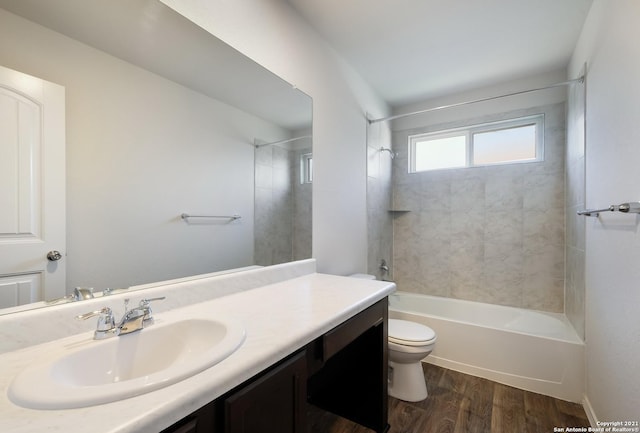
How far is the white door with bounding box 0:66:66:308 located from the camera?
74cm

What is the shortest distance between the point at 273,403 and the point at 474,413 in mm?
1532

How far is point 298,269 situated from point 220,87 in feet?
3.49

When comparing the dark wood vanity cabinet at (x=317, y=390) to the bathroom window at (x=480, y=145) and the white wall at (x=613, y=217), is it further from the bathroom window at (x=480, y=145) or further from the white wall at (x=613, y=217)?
the bathroom window at (x=480, y=145)

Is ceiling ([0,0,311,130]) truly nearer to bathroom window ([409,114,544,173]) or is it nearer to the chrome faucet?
the chrome faucet

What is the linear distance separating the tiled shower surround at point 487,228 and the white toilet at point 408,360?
1.24m

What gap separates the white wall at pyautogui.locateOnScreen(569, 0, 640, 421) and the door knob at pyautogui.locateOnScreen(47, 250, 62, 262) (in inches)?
78.4

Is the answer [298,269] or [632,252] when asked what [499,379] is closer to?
[632,252]

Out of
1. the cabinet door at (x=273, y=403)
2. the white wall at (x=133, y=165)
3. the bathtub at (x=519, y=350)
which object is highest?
the white wall at (x=133, y=165)

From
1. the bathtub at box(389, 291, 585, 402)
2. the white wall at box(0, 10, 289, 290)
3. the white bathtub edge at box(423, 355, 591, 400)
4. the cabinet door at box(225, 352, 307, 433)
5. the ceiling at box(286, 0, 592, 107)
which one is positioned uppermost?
the ceiling at box(286, 0, 592, 107)

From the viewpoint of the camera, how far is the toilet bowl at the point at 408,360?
5.73ft

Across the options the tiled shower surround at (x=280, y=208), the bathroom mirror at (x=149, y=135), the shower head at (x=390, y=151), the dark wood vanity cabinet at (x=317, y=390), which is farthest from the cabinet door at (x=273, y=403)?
the shower head at (x=390, y=151)

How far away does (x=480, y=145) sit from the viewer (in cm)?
283

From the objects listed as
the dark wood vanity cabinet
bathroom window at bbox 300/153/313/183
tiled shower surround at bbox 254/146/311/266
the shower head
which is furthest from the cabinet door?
the shower head

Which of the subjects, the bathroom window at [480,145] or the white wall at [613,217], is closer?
the white wall at [613,217]
